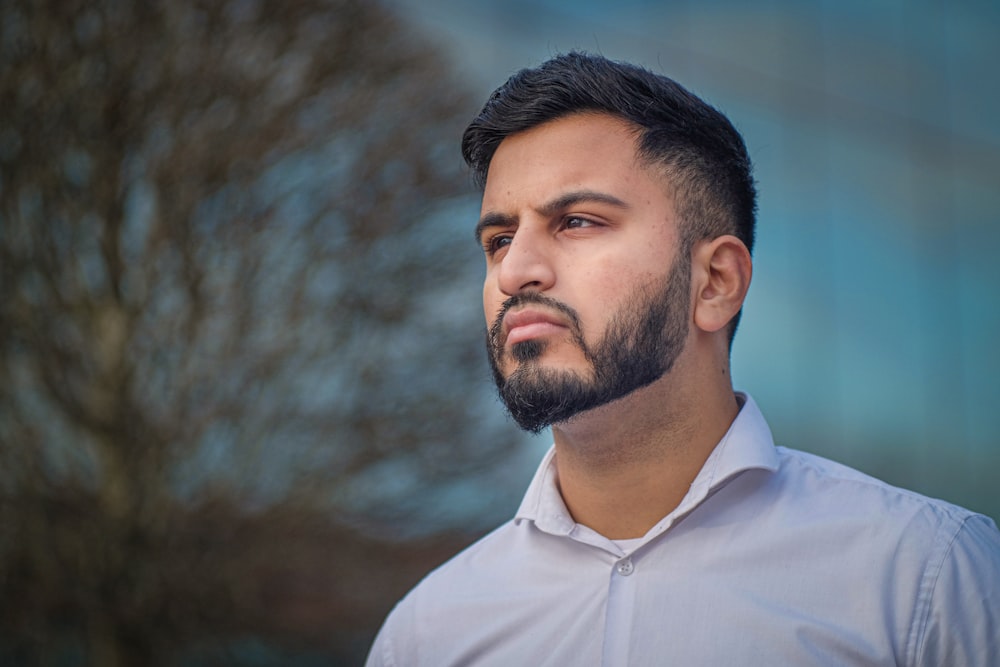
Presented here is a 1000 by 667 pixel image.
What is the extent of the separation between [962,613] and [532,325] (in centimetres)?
89

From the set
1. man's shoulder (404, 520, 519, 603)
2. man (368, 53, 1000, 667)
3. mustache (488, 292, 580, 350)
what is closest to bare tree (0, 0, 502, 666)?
man's shoulder (404, 520, 519, 603)

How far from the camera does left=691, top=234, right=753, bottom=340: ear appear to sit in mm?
1904

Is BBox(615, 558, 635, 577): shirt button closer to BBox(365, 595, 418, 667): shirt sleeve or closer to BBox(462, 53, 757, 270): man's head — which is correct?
BBox(365, 595, 418, 667): shirt sleeve

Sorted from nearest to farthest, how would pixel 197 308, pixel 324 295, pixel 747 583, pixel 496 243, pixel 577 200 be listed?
pixel 747 583 → pixel 577 200 → pixel 496 243 → pixel 197 308 → pixel 324 295

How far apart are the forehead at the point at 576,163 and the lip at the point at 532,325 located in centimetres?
25

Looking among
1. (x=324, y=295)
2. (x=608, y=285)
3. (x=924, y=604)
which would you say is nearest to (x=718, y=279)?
(x=608, y=285)

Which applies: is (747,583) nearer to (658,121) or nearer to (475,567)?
(475,567)

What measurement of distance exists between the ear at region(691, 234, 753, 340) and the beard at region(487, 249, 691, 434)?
109mm

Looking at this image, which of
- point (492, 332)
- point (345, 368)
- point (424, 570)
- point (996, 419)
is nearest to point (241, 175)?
point (345, 368)

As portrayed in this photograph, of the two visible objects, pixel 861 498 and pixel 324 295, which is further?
pixel 324 295

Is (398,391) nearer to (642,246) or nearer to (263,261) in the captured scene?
(263,261)

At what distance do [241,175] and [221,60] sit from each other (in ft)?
1.84

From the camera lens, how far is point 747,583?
169 centimetres

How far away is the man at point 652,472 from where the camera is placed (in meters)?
1.62
